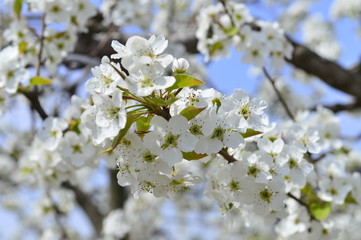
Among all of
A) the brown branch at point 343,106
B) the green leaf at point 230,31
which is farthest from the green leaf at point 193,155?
the brown branch at point 343,106

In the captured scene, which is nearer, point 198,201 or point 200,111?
point 200,111

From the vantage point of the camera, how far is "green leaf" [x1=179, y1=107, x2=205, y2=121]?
0.86 meters

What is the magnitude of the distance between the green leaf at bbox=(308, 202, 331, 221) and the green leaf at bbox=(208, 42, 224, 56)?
0.93 m

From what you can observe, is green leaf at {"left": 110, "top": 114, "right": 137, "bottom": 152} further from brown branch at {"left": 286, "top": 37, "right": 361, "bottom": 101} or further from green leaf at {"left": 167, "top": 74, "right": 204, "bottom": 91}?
brown branch at {"left": 286, "top": 37, "right": 361, "bottom": 101}

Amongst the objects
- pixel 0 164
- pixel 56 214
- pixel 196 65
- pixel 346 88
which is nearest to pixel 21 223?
pixel 0 164

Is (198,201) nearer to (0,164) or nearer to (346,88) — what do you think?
(0,164)

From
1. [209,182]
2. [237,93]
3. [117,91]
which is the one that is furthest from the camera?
[209,182]

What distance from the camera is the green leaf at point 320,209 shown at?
4.35 feet

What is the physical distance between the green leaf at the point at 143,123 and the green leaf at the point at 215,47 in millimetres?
1113

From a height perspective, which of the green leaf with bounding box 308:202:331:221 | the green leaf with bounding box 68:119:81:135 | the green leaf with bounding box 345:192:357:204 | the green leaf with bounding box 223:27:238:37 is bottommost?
the green leaf with bounding box 345:192:357:204

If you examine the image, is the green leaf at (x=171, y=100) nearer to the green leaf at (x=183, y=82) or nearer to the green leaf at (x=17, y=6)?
the green leaf at (x=183, y=82)

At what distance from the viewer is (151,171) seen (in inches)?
36.4

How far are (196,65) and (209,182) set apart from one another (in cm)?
202

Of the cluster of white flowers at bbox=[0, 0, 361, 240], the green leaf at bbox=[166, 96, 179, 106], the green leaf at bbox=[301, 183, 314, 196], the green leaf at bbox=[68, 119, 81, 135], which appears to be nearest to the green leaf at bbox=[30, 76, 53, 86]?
the cluster of white flowers at bbox=[0, 0, 361, 240]
